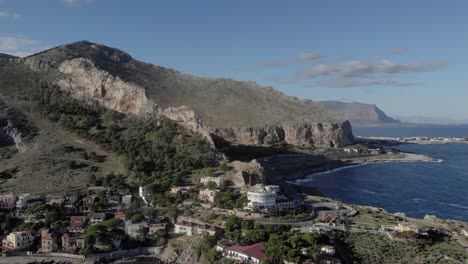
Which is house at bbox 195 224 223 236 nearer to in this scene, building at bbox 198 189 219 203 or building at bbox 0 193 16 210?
building at bbox 198 189 219 203

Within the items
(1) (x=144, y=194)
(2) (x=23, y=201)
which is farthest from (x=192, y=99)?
(2) (x=23, y=201)

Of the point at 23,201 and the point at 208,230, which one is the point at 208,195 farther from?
the point at 23,201

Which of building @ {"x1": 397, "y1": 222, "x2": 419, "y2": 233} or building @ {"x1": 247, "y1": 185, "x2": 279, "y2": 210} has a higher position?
building @ {"x1": 247, "y1": 185, "x2": 279, "y2": 210}

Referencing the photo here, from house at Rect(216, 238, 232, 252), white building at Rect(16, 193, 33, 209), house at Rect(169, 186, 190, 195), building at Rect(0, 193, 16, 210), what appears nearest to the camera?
house at Rect(216, 238, 232, 252)

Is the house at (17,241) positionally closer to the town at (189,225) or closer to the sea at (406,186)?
the town at (189,225)

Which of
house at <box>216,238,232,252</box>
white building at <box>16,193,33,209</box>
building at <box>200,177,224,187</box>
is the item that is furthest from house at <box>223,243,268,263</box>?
white building at <box>16,193,33,209</box>

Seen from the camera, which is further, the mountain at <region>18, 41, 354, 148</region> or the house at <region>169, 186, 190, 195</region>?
the mountain at <region>18, 41, 354, 148</region>

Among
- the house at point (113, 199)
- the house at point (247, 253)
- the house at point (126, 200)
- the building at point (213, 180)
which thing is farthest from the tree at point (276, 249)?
the house at point (113, 199)
